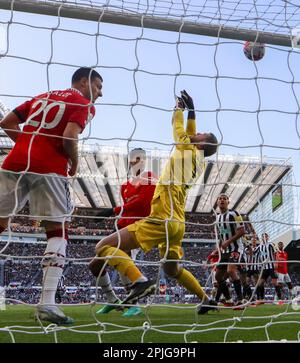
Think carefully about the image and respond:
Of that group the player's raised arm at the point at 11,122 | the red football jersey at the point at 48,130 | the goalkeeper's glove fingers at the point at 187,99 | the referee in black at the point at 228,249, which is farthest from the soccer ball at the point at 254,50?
the referee in black at the point at 228,249

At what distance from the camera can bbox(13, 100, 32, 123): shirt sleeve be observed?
2.62 meters

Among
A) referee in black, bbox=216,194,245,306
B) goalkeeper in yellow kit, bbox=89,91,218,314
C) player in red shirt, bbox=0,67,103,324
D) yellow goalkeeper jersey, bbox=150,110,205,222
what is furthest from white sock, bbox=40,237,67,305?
referee in black, bbox=216,194,245,306

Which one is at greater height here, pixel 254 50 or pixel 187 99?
pixel 254 50

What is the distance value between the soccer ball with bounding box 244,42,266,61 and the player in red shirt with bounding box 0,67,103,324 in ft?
3.62

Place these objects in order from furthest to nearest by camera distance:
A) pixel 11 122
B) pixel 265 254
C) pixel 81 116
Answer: pixel 265 254
pixel 11 122
pixel 81 116

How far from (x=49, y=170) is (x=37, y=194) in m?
0.14

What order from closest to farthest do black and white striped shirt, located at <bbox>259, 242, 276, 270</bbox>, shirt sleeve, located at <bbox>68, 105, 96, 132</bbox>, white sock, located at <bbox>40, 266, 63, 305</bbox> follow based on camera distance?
white sock, located at <bbox>40, 266, 63, 305</bbox> → shirt sleeve, located at <bbox>68, 105, 96, 132</bbox> → black and white striped shirt, located at <bbox>259, 242, 276, 270</bbox>

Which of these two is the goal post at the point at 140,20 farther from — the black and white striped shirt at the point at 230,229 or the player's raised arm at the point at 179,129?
the black and white striped shirt at the point at 230,229

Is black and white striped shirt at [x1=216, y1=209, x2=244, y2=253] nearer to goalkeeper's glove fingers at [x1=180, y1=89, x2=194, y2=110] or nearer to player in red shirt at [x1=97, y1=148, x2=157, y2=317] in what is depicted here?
player in red shirt at [x1=97, y1=148, x2=157, y2=317]

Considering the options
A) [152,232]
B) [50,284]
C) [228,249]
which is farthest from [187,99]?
[228,249]

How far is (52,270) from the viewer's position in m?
2.35

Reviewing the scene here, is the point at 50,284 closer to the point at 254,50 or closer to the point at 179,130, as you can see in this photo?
the point at 179,130

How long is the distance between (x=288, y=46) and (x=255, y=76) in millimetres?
374
